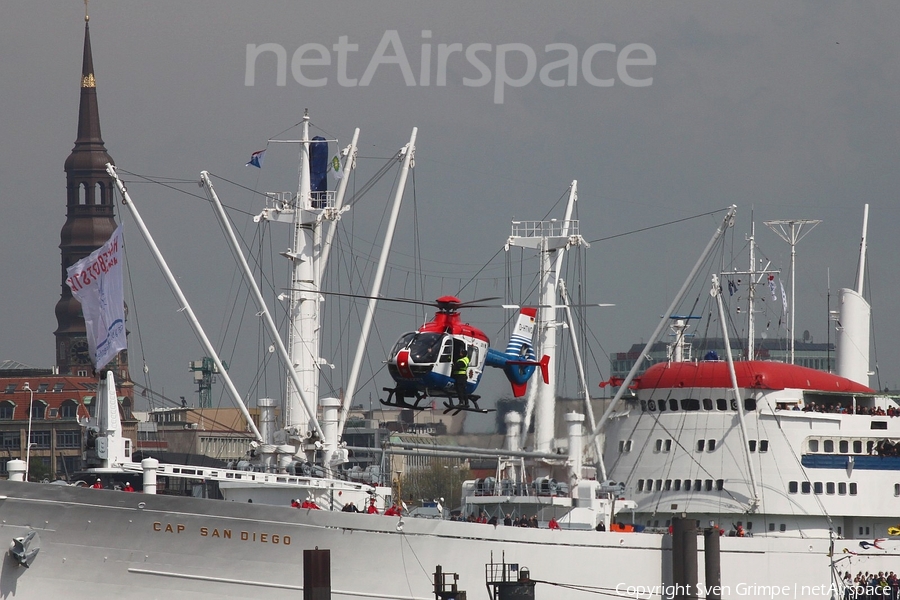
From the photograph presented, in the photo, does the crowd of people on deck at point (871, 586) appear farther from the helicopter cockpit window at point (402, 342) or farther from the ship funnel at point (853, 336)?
the helicopter cockpit window at point (402, 342)

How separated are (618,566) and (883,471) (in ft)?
32.1

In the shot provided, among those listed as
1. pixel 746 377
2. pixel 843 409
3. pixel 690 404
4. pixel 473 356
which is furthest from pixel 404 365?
pixel 843 409

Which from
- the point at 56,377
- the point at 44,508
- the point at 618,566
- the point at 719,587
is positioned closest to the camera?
the point at 44,508

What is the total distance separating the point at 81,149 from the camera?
152625 millimetres

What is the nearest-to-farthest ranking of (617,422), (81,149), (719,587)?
(719,587)
(617,422)
(81,149)

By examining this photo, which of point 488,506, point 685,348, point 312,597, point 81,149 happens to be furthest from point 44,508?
point 81,149

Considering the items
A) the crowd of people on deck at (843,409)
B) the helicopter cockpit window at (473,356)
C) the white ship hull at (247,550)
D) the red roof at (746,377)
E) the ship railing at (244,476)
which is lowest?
the white ship hull at (247,550)

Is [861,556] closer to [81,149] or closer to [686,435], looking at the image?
[686,435]

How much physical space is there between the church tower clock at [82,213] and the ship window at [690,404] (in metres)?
102

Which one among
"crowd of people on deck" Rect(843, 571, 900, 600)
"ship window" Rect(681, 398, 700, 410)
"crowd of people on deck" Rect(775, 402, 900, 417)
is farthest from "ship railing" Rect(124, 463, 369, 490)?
"crowd of people on deck" Rect(843, 571, 900, 600)

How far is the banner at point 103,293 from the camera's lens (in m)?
37.9

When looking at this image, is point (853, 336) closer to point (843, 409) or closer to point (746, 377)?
point (843, 409)

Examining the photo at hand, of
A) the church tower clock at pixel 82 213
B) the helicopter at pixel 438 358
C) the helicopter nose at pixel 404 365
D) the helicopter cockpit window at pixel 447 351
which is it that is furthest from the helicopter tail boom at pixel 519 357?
the church tower clock at pixel 82 213

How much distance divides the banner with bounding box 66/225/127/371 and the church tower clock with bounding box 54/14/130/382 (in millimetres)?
104781
